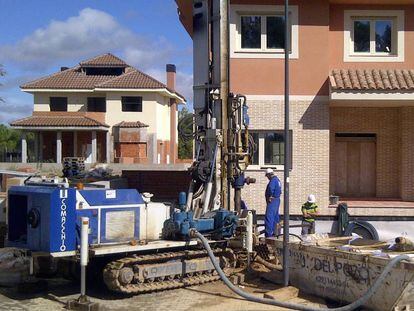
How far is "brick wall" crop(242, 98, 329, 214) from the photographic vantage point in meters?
17.3

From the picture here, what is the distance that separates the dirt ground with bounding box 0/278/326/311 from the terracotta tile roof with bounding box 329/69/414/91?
23.3 ft

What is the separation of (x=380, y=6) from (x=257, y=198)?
644 centimetres

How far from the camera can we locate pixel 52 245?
9852 millimetres

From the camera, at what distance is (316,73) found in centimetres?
1738

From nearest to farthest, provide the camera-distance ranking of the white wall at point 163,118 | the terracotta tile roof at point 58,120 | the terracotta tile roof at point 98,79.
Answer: the terracotta tile roof at point 58,120 < the terracotta tile roof at point 98,79 < the white wall at point 163,118

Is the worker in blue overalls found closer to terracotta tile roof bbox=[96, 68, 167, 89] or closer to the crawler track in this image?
the crawler track

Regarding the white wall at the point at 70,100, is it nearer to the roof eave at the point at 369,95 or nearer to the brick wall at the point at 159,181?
the brick wall at the point at 159,181

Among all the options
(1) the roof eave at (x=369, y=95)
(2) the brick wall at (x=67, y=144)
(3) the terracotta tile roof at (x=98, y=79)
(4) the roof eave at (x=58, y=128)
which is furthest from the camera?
(2) the brick wall at (x=67, y=144)

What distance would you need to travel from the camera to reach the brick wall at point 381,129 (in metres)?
19.2

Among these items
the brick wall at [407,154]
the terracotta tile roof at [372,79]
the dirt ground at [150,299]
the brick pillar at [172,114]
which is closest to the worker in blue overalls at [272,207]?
the dirt ground at [150,299]

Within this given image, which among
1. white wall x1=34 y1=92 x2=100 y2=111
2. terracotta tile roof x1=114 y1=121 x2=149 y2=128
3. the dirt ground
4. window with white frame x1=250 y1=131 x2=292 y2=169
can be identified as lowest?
the dirt ground

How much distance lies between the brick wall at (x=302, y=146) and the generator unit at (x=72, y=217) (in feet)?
20.4

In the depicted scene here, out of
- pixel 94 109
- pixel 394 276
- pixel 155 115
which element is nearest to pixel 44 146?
pixel 94 109

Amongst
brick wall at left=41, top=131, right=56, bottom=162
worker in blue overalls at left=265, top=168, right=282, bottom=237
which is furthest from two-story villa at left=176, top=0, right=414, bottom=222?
brick wall at left=41, top=131, right=56, bottom=162
